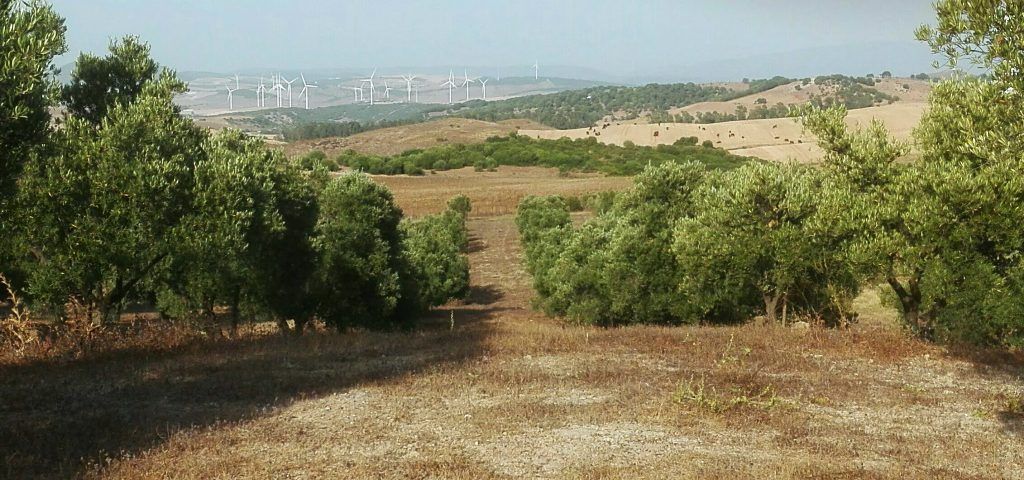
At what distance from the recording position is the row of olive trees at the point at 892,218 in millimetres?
10961

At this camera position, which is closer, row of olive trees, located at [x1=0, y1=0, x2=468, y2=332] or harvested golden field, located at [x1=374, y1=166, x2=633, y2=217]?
row of olive trees, located at [x1=0, y1=0, x2=468, y2=332]

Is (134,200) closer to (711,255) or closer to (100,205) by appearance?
(100,205)

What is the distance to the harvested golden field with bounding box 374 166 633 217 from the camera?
110m

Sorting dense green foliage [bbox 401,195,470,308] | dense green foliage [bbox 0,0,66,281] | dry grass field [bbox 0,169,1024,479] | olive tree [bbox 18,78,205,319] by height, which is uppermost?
dense green foliage [bbox 0,0,66,281]

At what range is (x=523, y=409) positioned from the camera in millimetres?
13922

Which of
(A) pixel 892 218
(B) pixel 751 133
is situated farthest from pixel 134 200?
(B) pixel 751 133

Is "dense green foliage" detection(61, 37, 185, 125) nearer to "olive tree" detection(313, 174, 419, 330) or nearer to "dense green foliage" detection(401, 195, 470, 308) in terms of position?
"olive tree" detection(313, 174, 419, 330)

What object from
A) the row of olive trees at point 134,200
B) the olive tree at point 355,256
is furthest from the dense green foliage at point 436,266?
the row of olive trees at point 134,200

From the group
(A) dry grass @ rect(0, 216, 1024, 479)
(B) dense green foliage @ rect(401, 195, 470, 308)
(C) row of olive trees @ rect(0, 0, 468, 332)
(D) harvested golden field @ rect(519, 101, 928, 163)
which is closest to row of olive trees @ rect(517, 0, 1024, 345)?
(A) dry grass @ rect(0, 216, 1024, 479)

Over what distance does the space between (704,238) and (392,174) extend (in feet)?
422

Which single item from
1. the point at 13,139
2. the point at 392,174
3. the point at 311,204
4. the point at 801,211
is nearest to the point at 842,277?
the point at 801,211

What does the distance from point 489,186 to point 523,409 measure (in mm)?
114226

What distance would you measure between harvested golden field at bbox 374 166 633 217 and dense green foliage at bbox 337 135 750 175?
4362 millimetres

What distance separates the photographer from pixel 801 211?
2578 centimetres
